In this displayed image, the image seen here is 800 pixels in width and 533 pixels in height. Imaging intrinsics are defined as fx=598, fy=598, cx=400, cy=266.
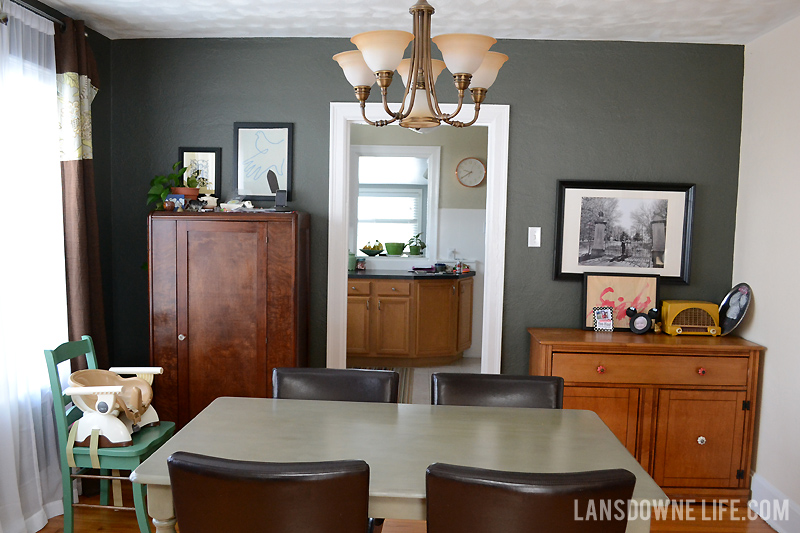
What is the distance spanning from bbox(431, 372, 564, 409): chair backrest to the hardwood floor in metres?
0.93

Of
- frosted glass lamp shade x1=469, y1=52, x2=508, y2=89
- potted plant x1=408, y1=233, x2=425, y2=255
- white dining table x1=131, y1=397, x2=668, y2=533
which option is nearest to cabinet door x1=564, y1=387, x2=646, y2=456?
white dining table x1=131, y1=397, x2=668, y2=533

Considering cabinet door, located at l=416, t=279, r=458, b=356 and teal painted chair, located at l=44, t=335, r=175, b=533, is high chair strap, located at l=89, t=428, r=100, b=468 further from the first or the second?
cabinet door, located at l=416, t=279, r=458, b=356

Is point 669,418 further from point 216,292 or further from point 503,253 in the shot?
point 216,292

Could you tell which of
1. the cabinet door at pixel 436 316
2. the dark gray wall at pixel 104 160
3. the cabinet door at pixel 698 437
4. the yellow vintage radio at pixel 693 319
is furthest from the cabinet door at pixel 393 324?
the cabinet door at pixel 698 437

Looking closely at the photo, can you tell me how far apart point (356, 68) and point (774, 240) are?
2480 mm

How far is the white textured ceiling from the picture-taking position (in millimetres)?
2859

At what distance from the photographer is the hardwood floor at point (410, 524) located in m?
2.81

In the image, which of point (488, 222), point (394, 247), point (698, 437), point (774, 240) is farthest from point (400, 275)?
point (774, 240)

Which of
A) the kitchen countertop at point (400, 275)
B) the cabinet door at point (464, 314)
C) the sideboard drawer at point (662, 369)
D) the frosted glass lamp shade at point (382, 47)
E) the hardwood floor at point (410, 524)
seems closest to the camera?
the frosted glass lamp shade at point (382, 47)

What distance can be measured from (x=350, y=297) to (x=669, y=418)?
297 centimetres

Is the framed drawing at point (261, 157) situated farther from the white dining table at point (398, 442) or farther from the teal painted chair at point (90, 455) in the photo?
the white dining table at point (398, 442)

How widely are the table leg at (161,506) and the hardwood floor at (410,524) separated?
4.53 feet

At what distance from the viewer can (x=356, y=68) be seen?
183cm

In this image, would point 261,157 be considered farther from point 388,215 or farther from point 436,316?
point 388,215
